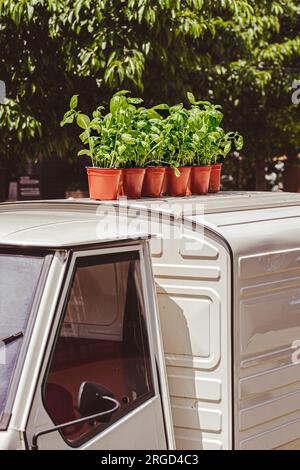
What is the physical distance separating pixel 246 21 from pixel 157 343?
9090mm

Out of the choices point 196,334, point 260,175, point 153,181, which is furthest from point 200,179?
point 260,175

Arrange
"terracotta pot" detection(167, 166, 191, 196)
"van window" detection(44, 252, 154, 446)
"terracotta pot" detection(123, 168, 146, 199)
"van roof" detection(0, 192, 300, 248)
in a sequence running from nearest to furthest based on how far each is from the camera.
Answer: "van window" detection(44, 252, 154, 446) < "van roof" detection(0, 192, 300, 248) < "terracotta pot" detection(123, 168, 146, 199) < "terracotta pot" detection(167, 166, 191, 196)

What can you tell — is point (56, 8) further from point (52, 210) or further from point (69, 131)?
point (52, 210)

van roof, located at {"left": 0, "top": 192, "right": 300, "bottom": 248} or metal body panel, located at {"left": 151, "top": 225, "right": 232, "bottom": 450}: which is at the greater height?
van roof, located at {"left": 0, "top": 192, "right": 300, "bottom": 248}

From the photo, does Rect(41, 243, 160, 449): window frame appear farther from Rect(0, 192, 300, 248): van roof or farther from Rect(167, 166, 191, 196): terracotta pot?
Rect(167, 166, 191, 196): terracotta pot

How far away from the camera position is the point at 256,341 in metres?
4.15

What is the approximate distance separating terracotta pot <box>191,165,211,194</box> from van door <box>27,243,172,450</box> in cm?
155

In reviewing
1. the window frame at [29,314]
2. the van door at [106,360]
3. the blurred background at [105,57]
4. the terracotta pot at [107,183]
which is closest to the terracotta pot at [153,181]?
the terracotta pot at [107,183]

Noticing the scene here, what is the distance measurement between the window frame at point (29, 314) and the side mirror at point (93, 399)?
0.27m

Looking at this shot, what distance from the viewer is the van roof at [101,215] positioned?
3688 mm

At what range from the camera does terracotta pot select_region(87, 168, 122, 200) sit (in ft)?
15.8

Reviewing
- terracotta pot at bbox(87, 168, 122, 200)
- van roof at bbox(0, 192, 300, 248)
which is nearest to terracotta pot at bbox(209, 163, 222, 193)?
van roof at bbox(0, 192, 300, 248)

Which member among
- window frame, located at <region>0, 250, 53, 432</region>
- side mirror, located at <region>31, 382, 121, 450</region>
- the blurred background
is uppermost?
the blurred background

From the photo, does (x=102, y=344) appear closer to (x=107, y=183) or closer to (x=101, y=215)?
(x=101, y=215)
